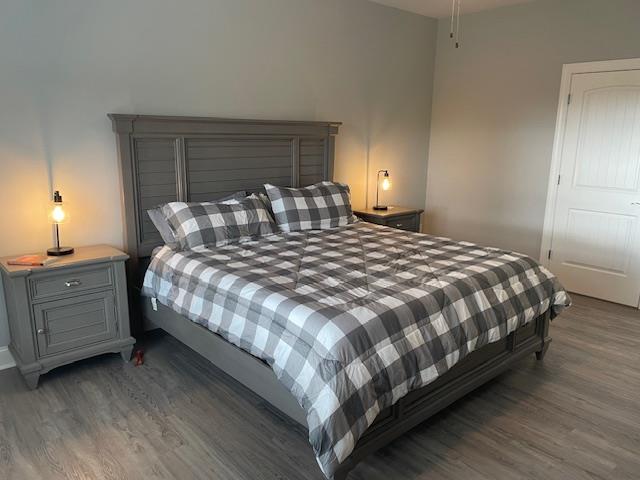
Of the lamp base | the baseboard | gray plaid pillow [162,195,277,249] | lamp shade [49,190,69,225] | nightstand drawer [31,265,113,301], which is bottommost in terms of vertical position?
the baseboard

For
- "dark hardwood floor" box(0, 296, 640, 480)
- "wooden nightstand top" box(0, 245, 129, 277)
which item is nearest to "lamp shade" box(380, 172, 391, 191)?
"dark hardwood floor" box(0, 296, 640, 480)

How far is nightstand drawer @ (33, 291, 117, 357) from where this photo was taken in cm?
273

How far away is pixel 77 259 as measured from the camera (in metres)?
2.80

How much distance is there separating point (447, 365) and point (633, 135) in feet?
9.77

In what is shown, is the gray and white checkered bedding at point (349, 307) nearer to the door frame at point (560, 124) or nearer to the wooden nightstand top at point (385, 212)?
the wooden nightstand top at point (385, 212)

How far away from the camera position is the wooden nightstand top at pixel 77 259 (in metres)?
2.60

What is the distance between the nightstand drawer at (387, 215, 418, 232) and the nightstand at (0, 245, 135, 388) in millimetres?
2503

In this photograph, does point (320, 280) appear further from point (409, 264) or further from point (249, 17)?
point (249, 17)

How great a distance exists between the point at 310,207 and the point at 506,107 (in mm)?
2383

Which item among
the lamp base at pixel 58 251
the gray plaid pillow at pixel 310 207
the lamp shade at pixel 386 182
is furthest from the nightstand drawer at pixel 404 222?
the lamp base at pixel 58 251

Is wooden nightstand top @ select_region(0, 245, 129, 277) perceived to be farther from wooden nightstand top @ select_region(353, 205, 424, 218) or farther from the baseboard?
wooden nightstand top @ select_region(353, 205, 424, 218)

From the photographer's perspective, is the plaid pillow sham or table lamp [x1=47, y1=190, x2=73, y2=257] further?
the plaid pillow sham

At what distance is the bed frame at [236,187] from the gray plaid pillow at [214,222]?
275mm

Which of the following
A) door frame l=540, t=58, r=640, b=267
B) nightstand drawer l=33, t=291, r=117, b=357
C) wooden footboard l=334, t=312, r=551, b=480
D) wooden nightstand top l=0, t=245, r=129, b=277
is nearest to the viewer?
wooden footboard l=334, t=312, r=551, b=480
